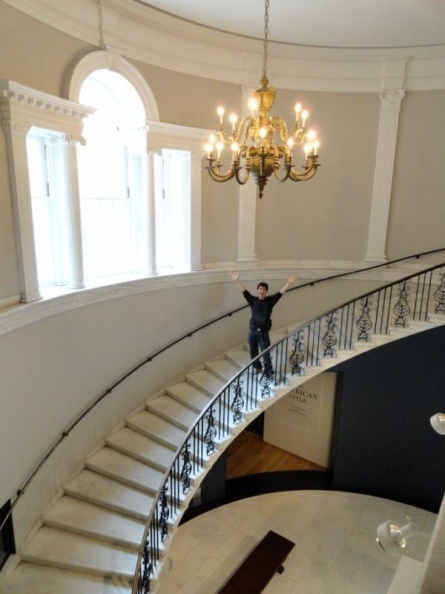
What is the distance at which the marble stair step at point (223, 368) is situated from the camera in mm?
7645

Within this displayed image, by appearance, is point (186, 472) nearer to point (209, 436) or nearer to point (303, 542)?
point (209, 436)

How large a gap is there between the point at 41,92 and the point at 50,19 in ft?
3.48

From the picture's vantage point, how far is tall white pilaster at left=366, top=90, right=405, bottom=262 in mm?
7914

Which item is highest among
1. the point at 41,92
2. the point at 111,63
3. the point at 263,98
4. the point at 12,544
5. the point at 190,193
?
the point at 111,63

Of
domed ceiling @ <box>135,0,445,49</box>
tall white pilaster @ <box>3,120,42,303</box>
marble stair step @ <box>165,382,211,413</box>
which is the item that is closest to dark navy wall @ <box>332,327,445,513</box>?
marble stair step @ <box>165,382,211,413</box>

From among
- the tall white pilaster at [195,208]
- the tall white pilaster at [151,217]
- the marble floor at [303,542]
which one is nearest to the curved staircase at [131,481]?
the tall white pilaster at [195,208]

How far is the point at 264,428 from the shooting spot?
11469 mm

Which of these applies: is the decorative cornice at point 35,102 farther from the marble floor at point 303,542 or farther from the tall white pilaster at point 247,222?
the marble floor at point 303,542

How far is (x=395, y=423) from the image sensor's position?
29.7ft

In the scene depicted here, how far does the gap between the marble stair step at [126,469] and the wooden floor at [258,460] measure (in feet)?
14.1

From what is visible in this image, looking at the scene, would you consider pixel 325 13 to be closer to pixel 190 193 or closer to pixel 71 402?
pixel 190 193

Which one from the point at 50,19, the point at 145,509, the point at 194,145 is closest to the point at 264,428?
the point at 145,509

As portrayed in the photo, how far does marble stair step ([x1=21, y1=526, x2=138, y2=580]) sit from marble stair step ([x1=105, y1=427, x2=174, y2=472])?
125 centimetres

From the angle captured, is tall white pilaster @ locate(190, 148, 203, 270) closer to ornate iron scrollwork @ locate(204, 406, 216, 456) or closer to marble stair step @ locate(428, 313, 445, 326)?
ornate iron scrollwork @ locate(204, 406, 216, 456)
